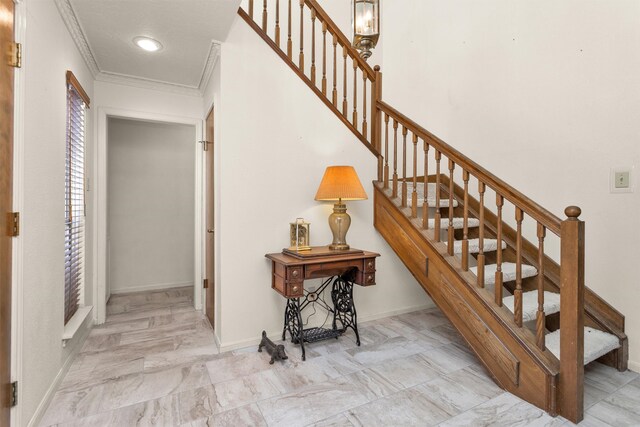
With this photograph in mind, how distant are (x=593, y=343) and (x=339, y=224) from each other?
1.85 metres

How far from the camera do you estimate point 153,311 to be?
143 inches

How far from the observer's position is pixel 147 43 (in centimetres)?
254

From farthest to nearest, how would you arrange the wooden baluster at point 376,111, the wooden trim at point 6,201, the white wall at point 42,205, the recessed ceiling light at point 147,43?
the wooden baluster at point 376,111 < the recessed ceiling light at point 147,43 < the white wall at point 42,205 < the wooden trim at point 6,201

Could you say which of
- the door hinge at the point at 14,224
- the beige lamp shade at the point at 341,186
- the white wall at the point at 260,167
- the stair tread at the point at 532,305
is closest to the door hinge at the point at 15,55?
the door hinge at the point at 14,224

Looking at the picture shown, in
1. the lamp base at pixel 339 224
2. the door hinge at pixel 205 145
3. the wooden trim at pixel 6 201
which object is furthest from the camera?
the door hinge at pixel 205 145

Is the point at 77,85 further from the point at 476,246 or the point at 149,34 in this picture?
the point at 476,246

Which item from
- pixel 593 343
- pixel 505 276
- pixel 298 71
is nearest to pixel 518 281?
pixel 505 276

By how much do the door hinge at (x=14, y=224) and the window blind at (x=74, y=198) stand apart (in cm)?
89

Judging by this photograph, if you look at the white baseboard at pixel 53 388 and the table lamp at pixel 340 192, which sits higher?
the table lamp at pixel 340 192

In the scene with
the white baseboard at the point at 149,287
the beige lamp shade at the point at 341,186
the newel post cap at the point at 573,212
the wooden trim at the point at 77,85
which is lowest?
the white baseboard at the point at 149,287

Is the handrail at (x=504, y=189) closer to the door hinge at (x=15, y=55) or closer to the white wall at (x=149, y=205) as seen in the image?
the door hinge at (x=15, y=55)

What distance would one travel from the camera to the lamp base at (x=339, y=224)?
107 inches

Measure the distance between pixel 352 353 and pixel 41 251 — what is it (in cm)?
209

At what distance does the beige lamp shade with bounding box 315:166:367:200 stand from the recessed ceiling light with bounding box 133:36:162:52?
1.63 meters
